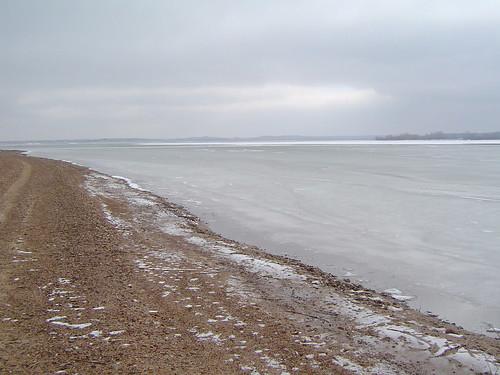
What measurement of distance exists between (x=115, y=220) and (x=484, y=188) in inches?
615

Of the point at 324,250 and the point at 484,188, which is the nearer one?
the point at 324,250

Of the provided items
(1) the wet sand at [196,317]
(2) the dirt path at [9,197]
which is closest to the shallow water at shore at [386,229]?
(1) the wet sand at [196,317]

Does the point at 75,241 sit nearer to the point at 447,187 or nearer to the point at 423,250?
the point at 423,250

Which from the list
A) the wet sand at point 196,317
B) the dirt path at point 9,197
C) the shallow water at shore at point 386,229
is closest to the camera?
the wet sand at point 196,317

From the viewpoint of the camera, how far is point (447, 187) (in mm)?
20234

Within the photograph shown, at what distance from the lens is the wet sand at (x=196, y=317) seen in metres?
4.16

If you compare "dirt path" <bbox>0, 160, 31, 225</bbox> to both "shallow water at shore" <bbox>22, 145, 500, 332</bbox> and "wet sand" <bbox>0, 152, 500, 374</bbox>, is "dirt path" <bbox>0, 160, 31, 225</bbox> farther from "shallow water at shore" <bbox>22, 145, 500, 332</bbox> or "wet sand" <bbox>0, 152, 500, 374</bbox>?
"shallow water at shore" <bbox>22, 145, 500, 332</bbox>

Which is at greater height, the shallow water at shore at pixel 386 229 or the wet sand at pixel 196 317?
the wet sand at pixel 196 317

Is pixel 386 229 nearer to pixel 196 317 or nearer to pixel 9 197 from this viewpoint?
pixel 196 317

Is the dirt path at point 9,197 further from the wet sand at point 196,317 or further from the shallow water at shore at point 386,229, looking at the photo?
the shallow water at shore at point 386,229

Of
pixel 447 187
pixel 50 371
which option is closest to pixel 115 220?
pixel 50 371

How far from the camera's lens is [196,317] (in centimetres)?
517

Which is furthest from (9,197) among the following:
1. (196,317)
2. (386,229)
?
(196,317)

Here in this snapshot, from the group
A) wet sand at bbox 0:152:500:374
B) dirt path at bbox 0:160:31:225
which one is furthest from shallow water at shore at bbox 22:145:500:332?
dirt path at bbox 0:160:31:225
